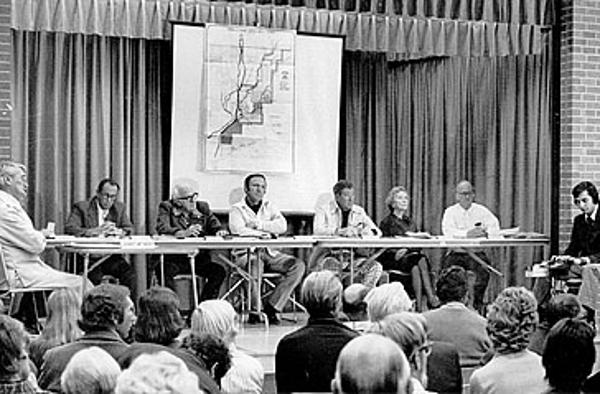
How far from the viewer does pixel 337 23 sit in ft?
35.0

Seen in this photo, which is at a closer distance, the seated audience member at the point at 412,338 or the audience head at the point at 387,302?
the seated audience member at the point at 412,338

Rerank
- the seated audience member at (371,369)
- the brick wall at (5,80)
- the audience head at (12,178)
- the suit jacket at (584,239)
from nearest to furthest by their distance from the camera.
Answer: the seated audience member at (371,369), the audience head at (12,178), the brick wall at (5,80), the suit jacket at (584,239)

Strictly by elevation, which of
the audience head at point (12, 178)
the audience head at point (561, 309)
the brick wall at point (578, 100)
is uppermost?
the brick wall at point (578, 100)

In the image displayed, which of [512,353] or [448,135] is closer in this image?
[512,353]

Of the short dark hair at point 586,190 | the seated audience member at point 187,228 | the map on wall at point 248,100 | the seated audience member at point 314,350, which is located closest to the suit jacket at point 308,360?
the seated audience member at point 314,350

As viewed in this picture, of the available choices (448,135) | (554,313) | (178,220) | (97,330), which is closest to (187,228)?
(178,220)

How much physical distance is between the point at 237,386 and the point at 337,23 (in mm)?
7083

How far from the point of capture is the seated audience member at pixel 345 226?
29.6 feet

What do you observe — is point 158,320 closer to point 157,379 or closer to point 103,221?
point 157,379

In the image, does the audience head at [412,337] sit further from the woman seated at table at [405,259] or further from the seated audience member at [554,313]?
the woman seated at table at [405,259]

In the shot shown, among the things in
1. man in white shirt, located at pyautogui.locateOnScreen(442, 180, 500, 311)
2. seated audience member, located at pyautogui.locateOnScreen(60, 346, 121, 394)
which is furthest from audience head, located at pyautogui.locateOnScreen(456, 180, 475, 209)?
seated audience member, located at pyautogui.locateOnScreen(60, 346, 121, 394)

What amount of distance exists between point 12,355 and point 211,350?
0.89 meters

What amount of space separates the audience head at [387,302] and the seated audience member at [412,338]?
0.81 meters

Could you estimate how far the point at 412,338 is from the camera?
343 cm
